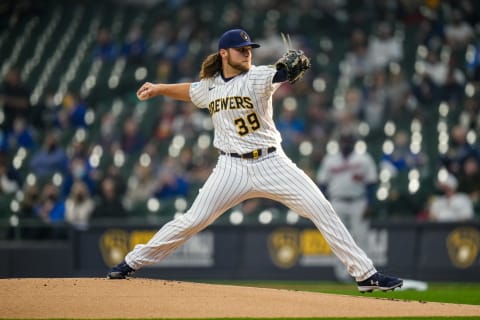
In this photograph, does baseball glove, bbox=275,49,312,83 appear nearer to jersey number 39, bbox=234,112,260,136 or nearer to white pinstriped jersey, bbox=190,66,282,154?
white pinstriped jersey, bbox=190,66,282,154

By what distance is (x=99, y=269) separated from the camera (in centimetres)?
1445

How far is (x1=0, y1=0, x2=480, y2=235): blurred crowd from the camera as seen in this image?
14570 mm

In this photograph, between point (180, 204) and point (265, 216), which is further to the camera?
point (180, 204)

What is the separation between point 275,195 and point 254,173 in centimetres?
24

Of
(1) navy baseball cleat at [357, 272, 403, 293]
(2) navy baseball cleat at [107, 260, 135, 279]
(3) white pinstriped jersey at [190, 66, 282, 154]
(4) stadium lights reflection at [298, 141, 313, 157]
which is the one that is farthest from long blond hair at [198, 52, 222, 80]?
(4) stadium lights reflection at [298, 141, 313, 157]

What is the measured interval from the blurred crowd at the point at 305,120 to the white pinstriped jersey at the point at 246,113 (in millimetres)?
6628

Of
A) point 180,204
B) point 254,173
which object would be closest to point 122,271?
point 254,173

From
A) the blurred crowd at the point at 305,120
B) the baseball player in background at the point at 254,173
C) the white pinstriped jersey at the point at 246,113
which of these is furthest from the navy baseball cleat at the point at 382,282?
the blurred crowd at the point at 305,120

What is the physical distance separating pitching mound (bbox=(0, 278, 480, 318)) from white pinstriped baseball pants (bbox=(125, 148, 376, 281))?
0.38 meters

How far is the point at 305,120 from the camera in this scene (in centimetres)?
1586

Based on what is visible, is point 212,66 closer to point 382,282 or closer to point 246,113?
point 246,113

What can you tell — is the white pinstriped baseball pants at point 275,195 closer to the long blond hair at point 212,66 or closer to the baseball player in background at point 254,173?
the baseball player in background at point 254,173

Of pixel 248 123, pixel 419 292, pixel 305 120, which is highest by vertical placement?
pixel 305 120

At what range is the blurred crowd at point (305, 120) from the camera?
574 inches
